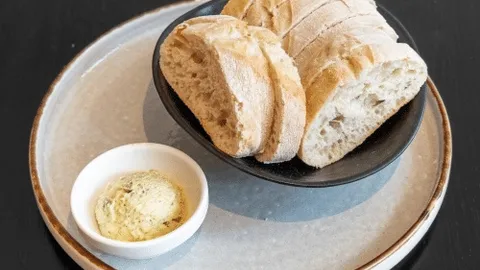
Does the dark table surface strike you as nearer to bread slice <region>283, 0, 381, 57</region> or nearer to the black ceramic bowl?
the black ceramic bowl

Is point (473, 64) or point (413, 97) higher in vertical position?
point (413, 97)

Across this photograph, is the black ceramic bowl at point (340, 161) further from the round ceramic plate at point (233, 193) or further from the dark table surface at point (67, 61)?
the dark table surface at point (67, 61)

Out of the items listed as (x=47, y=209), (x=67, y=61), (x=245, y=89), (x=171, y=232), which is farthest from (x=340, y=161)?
(x=67, y=61)

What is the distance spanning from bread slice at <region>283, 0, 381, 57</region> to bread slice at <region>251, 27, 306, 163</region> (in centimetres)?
8

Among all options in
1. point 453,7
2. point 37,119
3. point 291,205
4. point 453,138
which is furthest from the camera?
point 453,7

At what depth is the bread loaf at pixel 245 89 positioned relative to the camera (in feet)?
3.99

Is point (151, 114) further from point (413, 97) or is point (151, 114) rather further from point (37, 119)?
point (413, 97)

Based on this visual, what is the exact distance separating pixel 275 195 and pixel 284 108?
0.85 feet

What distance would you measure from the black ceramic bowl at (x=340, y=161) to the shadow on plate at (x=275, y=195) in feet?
0.31

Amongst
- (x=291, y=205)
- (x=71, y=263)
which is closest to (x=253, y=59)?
(x=291, y=205)

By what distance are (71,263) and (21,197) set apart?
9.2 inches

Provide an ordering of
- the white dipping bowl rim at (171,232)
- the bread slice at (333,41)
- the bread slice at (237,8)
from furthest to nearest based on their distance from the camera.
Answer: the bread slice at (237,8) < the bread slice at (333,41) < the white dipping bowl rim at (171,232)

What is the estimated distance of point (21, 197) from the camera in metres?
1.43

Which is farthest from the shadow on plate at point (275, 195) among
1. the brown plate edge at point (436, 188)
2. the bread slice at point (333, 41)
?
the bread slice at point (333, 41)
